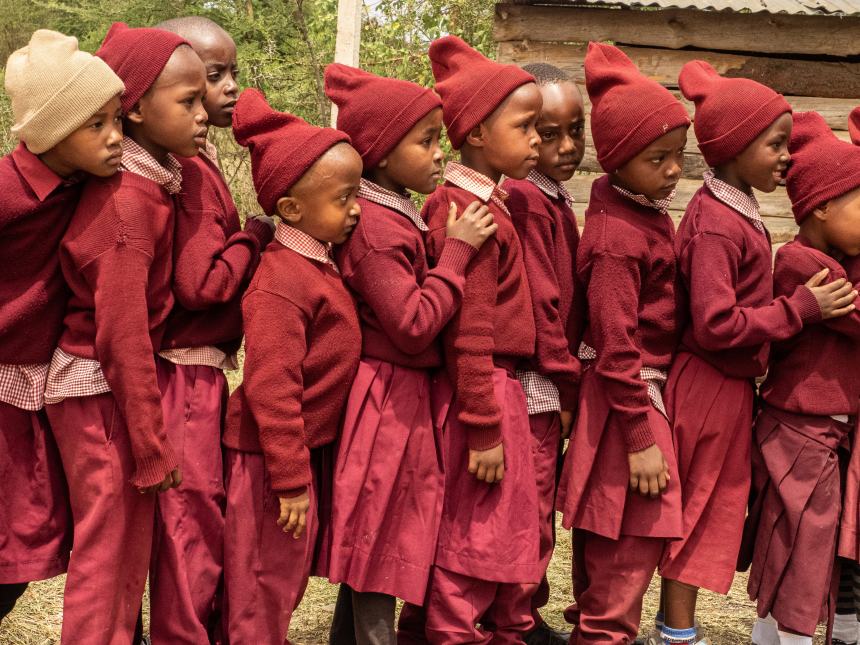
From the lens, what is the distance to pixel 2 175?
2.78 meters

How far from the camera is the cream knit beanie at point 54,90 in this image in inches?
107

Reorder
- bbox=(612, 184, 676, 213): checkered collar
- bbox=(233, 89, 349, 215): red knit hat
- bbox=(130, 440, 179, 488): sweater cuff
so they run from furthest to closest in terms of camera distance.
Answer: bbox=(612, 184, 676, 213): checkered collar
bbox=(233, 89, 349, 215): red knit hat
bbox=(130, 440, 179, 488): sweater cuff

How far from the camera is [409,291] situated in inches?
116

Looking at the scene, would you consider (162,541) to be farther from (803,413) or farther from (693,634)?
(803,413)

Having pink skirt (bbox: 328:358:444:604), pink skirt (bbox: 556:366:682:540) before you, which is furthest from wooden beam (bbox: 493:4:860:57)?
pink skirt (bbox: 328:358:444:604)

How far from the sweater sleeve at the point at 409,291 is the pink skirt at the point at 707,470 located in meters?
0.95

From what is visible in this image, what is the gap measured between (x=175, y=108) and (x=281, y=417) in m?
0.93

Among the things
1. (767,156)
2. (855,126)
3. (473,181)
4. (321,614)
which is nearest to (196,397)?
(473,181)

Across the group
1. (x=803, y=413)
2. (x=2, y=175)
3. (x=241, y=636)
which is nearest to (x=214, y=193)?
(x=2, y=175)

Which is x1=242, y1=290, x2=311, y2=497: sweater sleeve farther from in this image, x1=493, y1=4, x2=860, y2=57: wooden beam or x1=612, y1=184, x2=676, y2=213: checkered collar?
x1=493, y1=4, x2=860, y2=57: wooden beam

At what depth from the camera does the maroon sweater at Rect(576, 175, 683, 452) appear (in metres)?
3.27

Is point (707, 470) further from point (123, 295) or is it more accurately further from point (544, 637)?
point (123, 295)

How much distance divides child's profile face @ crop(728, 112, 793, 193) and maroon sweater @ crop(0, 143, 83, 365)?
211 cm

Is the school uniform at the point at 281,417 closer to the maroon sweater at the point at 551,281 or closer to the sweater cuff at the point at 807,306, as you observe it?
the maroon sweater at the point at 551,281
